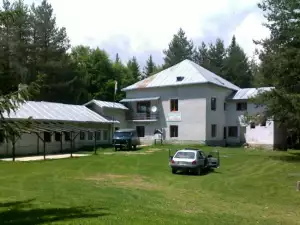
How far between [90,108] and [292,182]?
32356 millimetres

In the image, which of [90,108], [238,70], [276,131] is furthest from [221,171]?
[238,70]

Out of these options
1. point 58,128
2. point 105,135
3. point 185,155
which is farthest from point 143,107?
point 185,155

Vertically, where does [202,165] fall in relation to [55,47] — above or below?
below

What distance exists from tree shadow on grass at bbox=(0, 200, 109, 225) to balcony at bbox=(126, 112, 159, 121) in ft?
126

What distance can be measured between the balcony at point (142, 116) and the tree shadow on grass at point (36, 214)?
3855 cm

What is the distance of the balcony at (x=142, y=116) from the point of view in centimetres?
5050

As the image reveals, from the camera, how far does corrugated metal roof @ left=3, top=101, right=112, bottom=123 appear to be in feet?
125

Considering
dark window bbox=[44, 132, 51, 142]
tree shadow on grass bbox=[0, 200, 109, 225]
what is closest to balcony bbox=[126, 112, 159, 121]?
dark window bbox=[44, 132, 51, 142]

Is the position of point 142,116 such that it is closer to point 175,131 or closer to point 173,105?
point 173,105

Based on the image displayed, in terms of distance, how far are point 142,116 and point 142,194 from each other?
117ft

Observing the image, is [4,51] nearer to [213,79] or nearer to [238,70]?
[213,79]

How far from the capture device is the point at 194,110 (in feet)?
157

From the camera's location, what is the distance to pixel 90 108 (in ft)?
165

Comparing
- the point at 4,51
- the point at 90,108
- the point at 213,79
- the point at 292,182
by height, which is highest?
the point at 4,51
